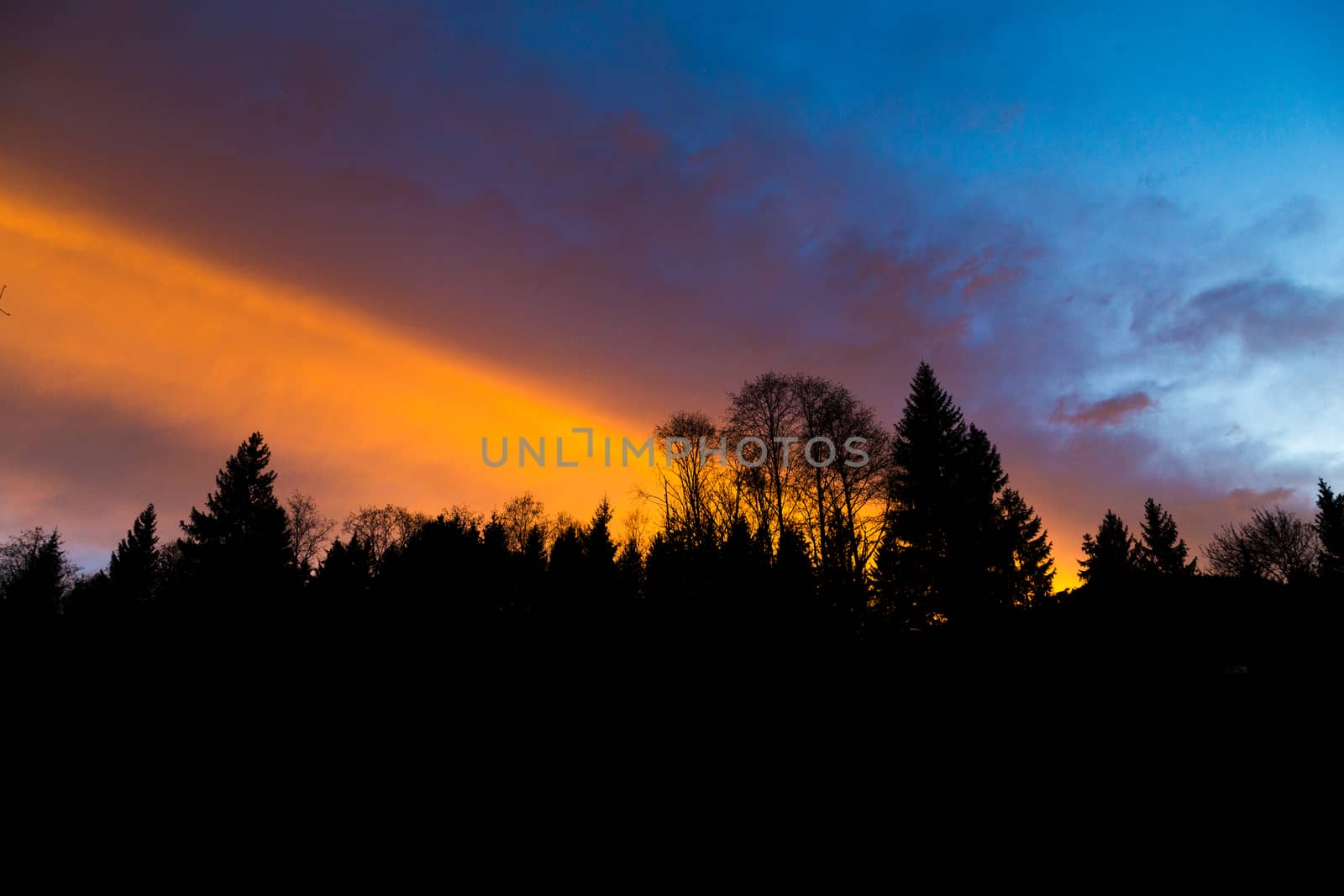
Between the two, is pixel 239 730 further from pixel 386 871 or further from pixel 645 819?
pixel 645 819

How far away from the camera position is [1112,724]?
33.7 ft

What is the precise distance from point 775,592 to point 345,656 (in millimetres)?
14914

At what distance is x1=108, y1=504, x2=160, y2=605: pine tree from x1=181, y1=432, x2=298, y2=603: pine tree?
14.8 feet

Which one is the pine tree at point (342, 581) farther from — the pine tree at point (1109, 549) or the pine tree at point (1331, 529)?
the pine tree at point (1331, 529)

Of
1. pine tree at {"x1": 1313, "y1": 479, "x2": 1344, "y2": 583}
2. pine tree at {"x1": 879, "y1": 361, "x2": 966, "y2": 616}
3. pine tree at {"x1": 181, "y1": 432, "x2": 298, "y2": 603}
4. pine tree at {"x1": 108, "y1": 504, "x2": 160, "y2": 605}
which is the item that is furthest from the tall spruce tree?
pine tree at {"x1": 108, "y1": 504, "x2": 160, "y2": 605}

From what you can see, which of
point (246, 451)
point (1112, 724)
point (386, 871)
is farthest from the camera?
point (246, 451)

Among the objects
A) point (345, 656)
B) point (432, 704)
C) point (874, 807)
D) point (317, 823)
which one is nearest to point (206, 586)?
point (345, 656)

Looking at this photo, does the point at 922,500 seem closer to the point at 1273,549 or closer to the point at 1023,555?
the point at 1023,555

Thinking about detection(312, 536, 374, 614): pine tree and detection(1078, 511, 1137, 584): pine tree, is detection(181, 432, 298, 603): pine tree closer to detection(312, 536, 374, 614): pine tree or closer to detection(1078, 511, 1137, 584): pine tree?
detection(312, 536, 374, 614): pine tree

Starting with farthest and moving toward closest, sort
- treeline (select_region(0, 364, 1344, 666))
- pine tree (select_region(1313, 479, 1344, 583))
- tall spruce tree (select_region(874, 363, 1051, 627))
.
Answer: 1. pine tree (select_region(1313, 479, 1344, 583))
2. tall spruce tree (select_region(874, 363, 1051, 627))
3. treeline (select_region(0, 364, 1344, 666))

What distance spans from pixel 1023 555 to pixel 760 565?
62.1 feet

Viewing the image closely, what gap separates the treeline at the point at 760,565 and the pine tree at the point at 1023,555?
0.13m

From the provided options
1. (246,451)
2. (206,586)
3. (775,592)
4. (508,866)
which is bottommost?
(508,866)

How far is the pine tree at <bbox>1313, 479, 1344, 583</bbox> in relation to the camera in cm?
3391
